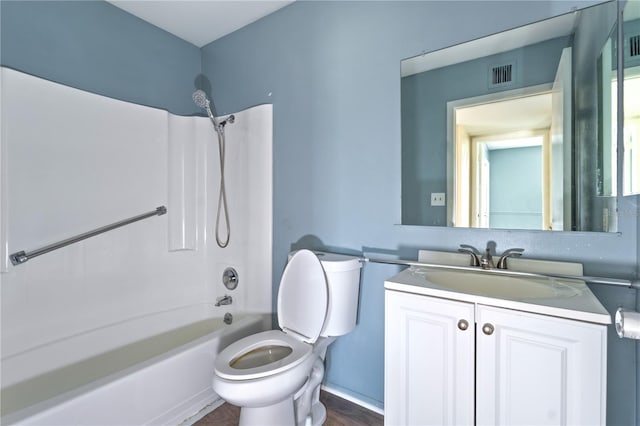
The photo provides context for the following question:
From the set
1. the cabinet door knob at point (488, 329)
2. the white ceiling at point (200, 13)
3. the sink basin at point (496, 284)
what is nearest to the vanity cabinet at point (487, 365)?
the cabinet door knob at point (488, 329)


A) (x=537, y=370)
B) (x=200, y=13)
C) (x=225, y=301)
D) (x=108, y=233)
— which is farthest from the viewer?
(x=225, y=301)

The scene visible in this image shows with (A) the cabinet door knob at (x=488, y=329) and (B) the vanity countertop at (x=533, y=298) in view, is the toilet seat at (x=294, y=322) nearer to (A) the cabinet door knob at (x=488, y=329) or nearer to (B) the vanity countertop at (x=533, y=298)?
(B) the vanity countertop at (x=533, y=298)

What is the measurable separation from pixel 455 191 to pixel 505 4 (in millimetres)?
815

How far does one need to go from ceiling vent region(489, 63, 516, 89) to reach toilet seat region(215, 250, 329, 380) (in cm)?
117

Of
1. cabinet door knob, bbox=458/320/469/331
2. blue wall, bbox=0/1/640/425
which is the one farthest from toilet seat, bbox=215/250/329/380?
cabinet door knob, bbox=458/320/469/331

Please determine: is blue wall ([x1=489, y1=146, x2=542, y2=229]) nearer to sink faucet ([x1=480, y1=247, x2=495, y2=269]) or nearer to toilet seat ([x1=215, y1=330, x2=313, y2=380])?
sink faucet ([x1=480, y1=247, x2=495, y2=269])

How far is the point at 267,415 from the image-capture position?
1.31m

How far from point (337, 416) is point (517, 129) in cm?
166

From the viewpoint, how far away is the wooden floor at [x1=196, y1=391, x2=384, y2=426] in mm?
→ 1502

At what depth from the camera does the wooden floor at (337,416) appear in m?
1.50

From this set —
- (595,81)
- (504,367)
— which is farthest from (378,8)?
(504,367)

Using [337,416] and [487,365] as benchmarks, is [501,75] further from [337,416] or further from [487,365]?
[337,416]

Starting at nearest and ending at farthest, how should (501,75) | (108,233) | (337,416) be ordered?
1. (501,75)
2. (337,416)
3. (108,233)

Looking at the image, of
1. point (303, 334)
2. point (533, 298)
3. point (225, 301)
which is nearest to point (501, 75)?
point (533, 298)
